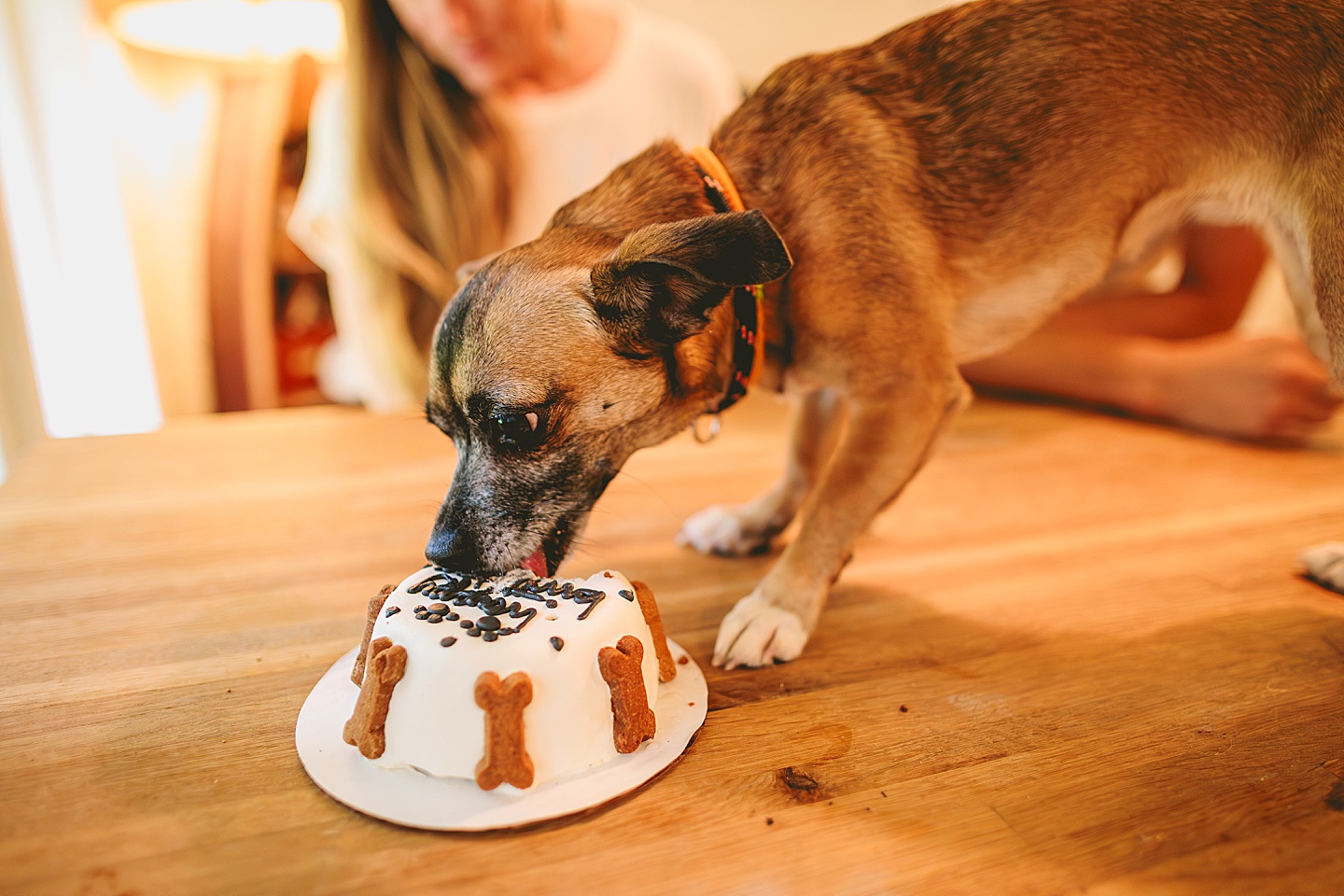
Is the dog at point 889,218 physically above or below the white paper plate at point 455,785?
above

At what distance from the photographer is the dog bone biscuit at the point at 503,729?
2.90 ft

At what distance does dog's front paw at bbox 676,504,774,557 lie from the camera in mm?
1654

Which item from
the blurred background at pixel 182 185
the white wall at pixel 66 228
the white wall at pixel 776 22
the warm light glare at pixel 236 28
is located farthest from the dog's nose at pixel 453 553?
the white wall at pixel 776 22

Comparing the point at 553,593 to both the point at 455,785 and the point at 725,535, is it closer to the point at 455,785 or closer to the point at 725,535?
the point at 455,785

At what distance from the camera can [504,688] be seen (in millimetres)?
885

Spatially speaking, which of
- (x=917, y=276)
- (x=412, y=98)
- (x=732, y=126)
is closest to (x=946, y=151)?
(x=917, y=276)

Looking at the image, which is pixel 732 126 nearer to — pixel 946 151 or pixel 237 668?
pixel 946 151

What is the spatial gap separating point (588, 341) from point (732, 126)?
57cm

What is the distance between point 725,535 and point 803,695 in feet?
1.78

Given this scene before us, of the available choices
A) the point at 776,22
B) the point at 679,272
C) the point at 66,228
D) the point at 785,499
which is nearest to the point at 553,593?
the point at 679,272

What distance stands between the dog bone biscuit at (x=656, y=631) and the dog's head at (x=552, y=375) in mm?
197

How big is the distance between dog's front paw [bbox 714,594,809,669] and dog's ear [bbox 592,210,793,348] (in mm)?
456

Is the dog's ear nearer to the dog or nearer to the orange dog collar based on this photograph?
the dog

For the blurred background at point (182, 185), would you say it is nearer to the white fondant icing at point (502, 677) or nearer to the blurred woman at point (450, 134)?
the blurred woman at point (450, 134)
